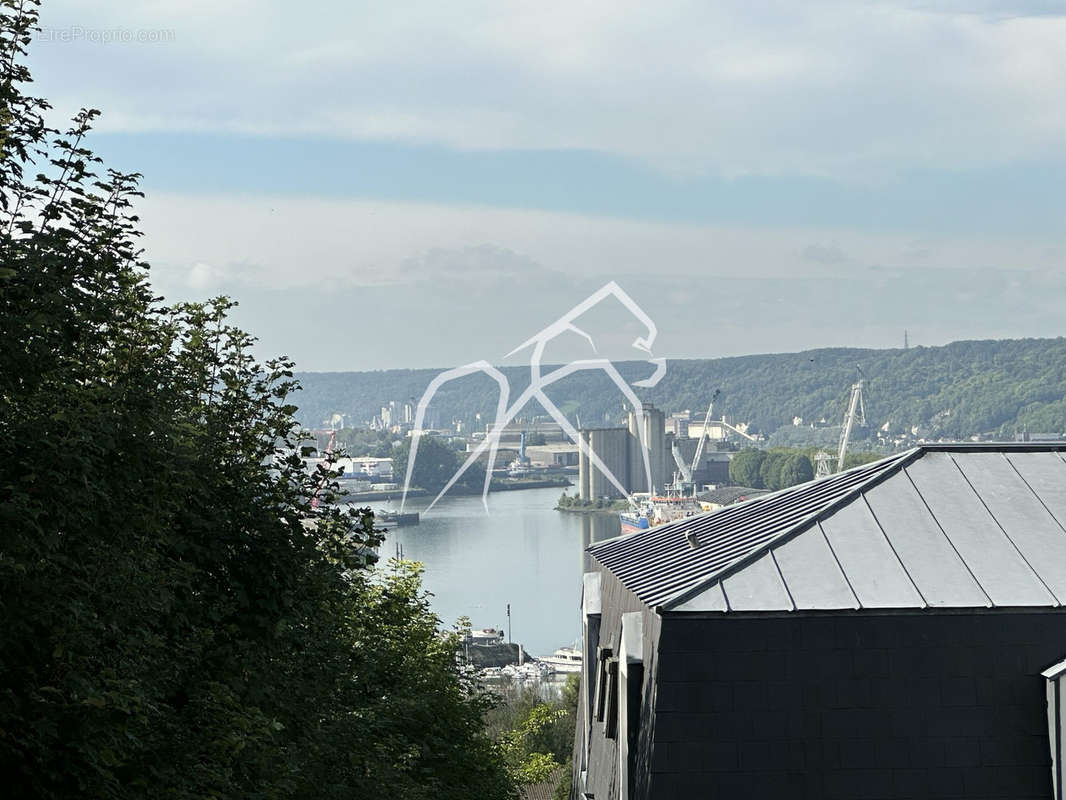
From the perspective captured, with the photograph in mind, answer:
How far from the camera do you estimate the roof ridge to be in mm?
7762

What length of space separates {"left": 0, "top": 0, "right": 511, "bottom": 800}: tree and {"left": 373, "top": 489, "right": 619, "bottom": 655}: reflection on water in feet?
152

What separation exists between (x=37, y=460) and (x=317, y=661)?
463 cm

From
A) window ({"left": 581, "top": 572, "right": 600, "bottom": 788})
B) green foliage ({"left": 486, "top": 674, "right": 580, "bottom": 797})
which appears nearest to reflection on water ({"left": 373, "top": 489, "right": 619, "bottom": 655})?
green foliage ({"left": 486, "top": 674, "right": 580, "bottom": 797})

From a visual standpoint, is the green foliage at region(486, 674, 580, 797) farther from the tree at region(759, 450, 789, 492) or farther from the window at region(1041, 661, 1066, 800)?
the tree at region(759, 450, 789, 492)

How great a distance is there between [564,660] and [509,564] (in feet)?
62.5

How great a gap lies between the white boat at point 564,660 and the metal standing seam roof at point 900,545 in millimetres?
66749

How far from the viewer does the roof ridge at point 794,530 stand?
7762mm

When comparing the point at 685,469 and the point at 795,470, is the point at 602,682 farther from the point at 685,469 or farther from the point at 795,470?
the point at 685,469

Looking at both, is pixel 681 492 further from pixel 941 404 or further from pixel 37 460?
pixel 37 460

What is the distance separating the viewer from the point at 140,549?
631 centimetres

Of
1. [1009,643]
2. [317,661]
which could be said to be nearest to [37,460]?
[317,661]

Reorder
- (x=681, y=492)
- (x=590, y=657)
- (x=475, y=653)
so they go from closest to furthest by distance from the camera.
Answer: (x=590, y=657) → (x=475, y=653) → (x=681, y=492)

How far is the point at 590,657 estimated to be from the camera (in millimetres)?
12789

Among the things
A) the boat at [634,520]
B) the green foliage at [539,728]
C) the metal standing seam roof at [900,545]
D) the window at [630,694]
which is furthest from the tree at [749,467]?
the window at [630,694]
